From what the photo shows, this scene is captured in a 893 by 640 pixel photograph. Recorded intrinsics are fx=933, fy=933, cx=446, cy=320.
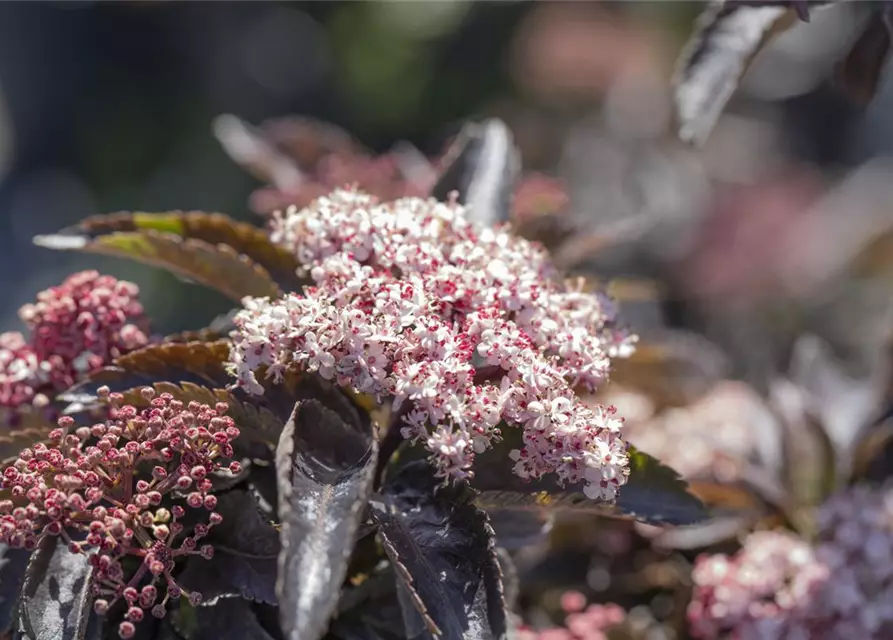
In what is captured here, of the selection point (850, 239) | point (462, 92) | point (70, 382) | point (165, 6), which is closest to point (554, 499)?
point (70, 382)

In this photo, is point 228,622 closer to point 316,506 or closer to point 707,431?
point 316,506

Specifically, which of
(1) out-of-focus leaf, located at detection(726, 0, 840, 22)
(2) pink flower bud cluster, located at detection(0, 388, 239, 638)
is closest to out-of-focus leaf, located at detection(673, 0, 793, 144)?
(1) out-of-focus leaf, located at detection(726, 0, 840, 22)

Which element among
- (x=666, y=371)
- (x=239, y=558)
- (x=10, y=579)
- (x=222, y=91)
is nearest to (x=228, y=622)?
(x=239, y=558)

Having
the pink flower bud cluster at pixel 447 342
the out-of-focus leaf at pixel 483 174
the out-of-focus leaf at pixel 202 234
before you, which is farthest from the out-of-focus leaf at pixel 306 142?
the pink flower bud cluster at pixel 447 342

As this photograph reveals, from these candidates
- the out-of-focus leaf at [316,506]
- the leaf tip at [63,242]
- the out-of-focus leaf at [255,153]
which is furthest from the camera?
the out-of-focus leaf at [255,153]

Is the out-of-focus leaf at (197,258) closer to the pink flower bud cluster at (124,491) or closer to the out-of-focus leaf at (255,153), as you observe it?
the pink flower bud cluster at (124,491)

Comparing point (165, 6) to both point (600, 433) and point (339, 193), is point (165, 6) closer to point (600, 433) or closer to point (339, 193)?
point (339, 193)
